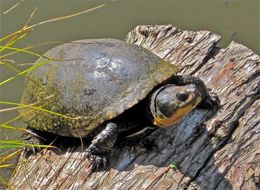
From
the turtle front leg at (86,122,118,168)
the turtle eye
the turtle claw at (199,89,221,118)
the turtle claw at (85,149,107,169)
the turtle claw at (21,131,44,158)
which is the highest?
the turtle eye

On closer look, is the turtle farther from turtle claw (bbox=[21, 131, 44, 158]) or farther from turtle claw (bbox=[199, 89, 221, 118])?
turtle claw (bbox=[21, 131, 44, 158])

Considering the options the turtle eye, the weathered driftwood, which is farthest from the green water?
the turtle eye

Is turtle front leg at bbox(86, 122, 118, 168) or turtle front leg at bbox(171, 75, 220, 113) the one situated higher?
turtle front leg at bbox(171, 75, 220, 113)

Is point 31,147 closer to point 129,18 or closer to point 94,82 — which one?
point 94,82

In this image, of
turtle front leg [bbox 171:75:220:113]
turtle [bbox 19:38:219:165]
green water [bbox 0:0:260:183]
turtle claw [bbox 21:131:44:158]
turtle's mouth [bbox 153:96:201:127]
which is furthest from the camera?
green water [bbox 0:0:260:183]

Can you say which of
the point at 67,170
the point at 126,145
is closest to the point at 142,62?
the point at 126,145

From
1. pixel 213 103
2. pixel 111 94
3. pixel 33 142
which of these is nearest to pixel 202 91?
pixel 213 103

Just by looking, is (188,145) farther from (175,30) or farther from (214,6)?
(214,6)
